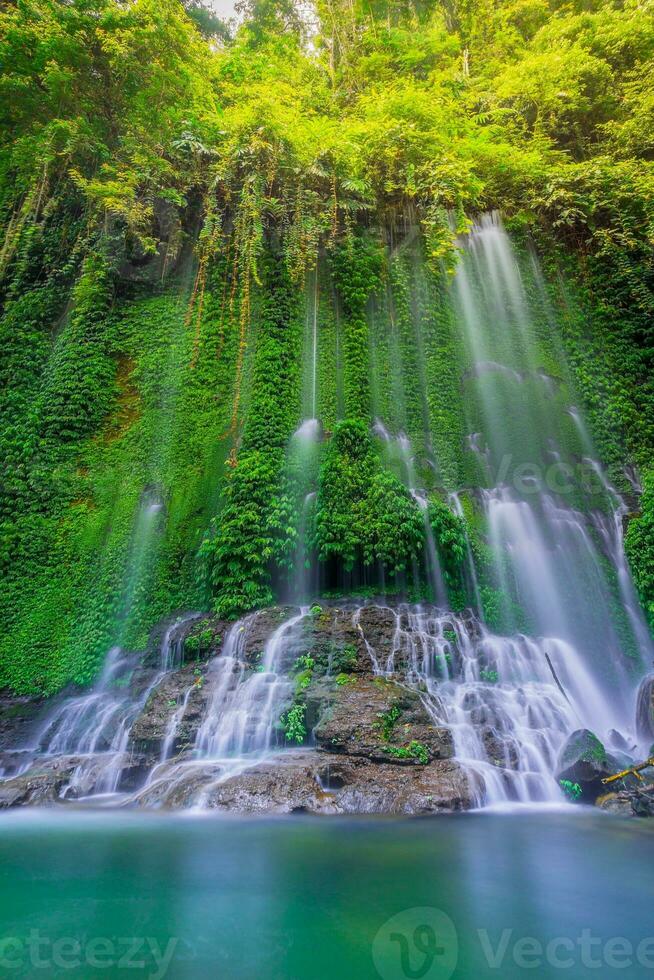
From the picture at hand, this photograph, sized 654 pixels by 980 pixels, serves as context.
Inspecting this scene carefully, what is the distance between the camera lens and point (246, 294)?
11344mm

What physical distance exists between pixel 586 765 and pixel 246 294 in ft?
35.3

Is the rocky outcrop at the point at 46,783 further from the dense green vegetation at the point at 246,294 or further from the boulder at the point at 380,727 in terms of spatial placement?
the boulder at the point at 380,727

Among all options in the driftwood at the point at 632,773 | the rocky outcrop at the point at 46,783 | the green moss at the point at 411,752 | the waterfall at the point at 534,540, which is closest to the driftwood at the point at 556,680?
the waterfall at the point at 534,540

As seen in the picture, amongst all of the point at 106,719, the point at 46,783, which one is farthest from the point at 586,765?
the point at 106,719

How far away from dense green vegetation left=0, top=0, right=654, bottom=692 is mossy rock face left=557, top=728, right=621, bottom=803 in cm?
319

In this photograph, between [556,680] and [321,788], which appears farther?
[556,680]

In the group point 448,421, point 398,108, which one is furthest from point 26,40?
point 448,421

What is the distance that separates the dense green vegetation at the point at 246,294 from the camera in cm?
908

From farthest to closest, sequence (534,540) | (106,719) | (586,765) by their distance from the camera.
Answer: (534,540) → (106,719) → (586,765)

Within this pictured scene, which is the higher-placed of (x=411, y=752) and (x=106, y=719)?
(x=106, y=719)

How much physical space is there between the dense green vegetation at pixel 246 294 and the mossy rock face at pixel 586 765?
3.19 meters

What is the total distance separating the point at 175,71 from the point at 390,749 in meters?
14.5

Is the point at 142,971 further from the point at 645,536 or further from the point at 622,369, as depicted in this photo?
the point at 622,369

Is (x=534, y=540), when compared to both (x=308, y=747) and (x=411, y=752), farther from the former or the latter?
(x=308, y=747)
